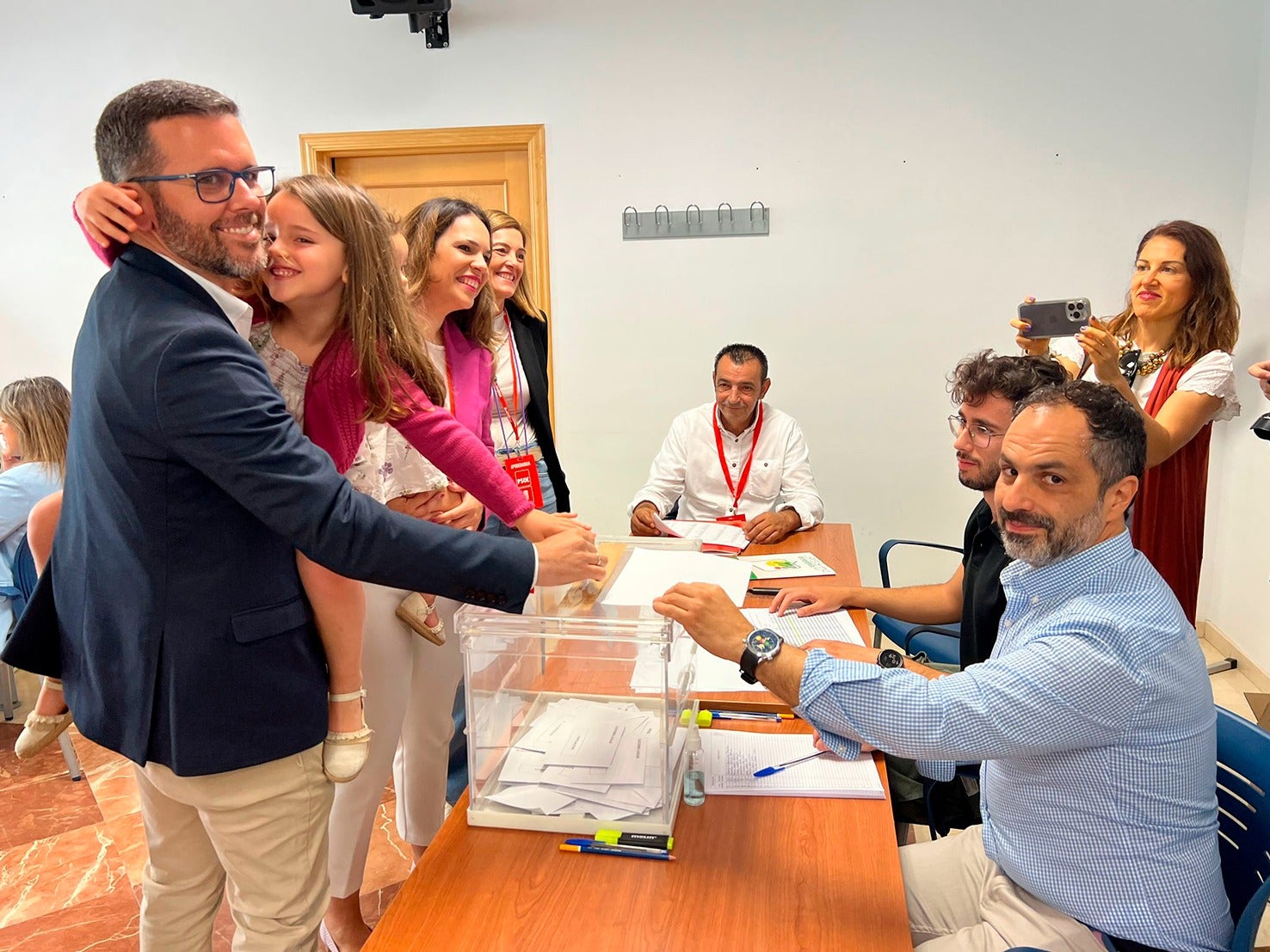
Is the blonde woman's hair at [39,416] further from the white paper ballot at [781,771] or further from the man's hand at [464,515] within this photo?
the white paper ballot at [781,771]

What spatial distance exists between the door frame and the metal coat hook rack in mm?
431

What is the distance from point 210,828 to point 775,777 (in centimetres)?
86

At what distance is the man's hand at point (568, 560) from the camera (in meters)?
→ 1.35

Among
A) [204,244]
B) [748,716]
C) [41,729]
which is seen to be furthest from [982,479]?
[41,729]

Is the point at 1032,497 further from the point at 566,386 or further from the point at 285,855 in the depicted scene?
the point at 566,386

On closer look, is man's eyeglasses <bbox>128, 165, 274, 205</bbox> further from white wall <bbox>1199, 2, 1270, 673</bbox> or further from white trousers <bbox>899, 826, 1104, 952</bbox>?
white wall <bbox>1199, 2, 1270, 673</bbox>

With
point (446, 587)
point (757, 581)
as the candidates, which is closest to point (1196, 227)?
point (757, 581)

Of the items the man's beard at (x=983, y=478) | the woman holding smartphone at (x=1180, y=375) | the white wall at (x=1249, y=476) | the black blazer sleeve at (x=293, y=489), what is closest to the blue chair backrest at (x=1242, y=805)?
the man's beard at (x=983, y=478)

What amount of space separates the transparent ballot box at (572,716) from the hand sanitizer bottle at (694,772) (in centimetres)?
2

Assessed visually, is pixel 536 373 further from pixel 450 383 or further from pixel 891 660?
pixel 891 660

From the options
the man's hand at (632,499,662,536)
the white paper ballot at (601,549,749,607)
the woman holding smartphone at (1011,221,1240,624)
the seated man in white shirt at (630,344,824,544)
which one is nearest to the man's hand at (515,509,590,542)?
the white paper ballot at (601,549,749,607)

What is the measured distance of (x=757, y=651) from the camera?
1.26m

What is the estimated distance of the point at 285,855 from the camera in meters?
1.30

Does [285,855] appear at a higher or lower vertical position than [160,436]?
lower
